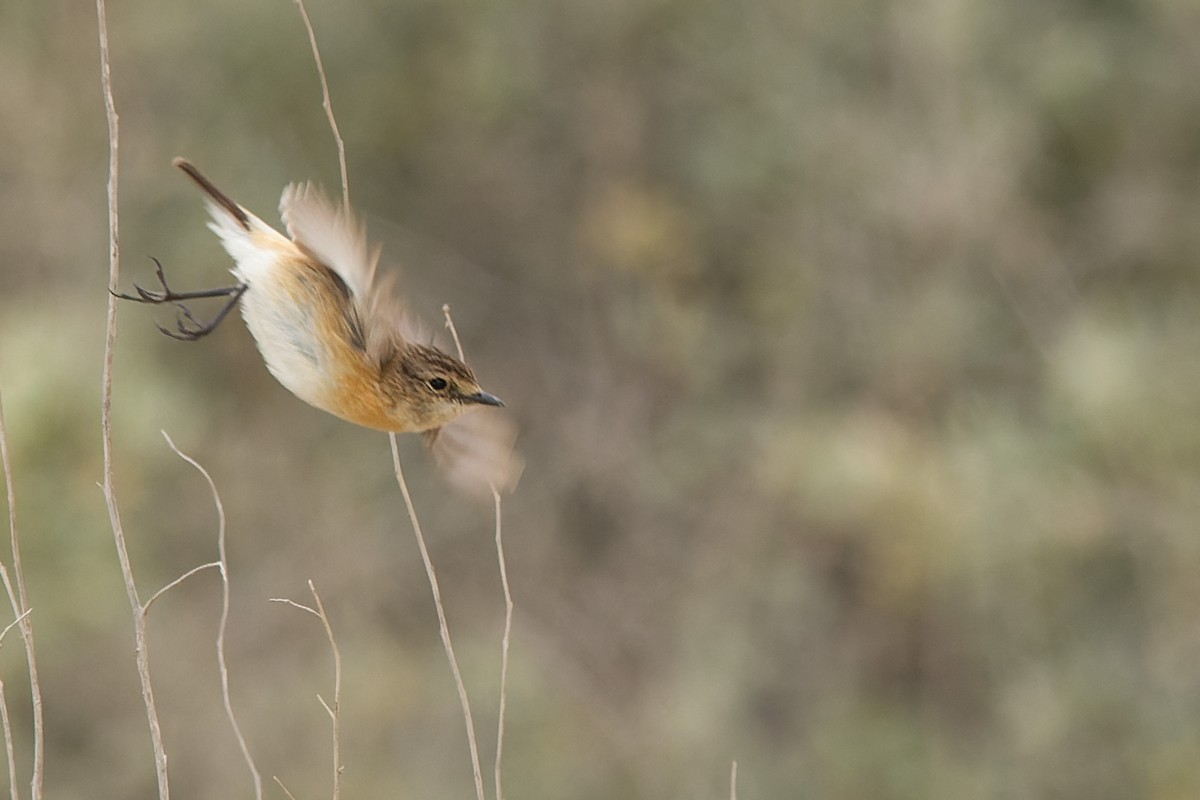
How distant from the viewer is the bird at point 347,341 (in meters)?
1.86

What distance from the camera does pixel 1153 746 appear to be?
19.3ft

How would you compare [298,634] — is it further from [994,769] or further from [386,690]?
[994,769]

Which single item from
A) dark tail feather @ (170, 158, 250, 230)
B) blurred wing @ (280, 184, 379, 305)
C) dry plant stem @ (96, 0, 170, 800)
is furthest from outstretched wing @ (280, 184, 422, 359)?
dry plant stem @ (96, 0, 170, 800)

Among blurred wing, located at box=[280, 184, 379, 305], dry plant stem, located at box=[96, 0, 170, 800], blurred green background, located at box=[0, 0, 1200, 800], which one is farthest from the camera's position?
blurred green background, located at box=[0, 0, 1200, 800]

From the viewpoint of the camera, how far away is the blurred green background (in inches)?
233

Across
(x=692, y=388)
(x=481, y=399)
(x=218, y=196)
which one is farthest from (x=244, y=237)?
(x=692, y=388)

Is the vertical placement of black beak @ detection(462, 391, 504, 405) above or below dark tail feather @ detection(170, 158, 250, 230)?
below

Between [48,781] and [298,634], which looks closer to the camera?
[48,781]

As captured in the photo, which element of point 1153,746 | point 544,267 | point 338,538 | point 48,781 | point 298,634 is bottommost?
point 48,781

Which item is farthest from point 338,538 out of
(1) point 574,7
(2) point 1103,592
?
(2) point 1103,592

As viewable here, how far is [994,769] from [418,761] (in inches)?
95.3

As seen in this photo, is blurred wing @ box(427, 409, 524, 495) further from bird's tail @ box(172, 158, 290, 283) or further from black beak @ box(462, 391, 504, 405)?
bird's tail @ box(172, 158, 290, 283)

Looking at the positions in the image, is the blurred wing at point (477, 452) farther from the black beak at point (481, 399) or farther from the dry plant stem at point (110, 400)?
the dry plant stem at point (110, 400)

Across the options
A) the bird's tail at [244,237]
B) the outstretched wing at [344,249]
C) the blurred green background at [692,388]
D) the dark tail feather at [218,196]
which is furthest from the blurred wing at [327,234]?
the blurred green background at [692,388]
